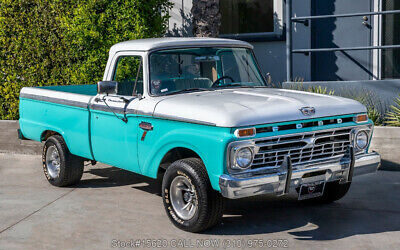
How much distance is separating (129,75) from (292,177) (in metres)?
2.54

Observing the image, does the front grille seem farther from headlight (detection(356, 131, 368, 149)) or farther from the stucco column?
the stucco column

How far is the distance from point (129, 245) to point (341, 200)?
9.27 ft

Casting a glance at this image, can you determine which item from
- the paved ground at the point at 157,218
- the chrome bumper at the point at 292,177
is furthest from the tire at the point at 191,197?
the chrome bumper at the point at 292,177

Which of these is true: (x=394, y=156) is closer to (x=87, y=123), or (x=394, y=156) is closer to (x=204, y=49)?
(x=204, y=49)

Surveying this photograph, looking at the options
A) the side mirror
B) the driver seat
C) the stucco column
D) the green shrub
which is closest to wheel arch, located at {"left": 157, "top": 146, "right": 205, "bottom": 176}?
the driver seat

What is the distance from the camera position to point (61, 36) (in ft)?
34.6

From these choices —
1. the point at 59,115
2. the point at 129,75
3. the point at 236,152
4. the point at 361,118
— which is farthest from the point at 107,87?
the point at 361,118

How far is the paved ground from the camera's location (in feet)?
18.7

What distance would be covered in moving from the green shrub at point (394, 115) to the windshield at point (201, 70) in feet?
9.85

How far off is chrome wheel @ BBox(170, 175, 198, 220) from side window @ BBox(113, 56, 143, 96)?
1239 mm

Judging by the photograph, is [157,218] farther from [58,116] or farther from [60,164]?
[58,116]

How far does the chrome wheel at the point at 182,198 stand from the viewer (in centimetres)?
586

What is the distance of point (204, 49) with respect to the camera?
22.7 feet

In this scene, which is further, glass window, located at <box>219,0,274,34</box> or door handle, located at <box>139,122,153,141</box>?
glass window, located at <box>219,0,274,34</box>
